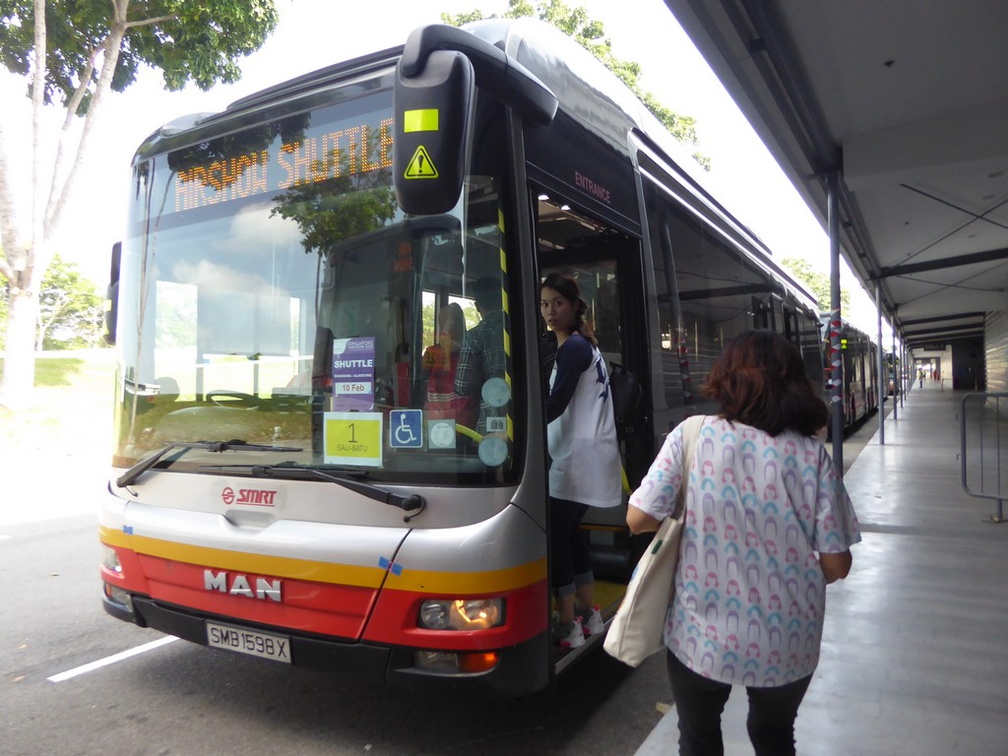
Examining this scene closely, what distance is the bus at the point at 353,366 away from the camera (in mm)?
2912

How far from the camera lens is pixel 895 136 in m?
8.17

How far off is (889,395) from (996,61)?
40.3 meters

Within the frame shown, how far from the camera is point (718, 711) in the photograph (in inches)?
88.1

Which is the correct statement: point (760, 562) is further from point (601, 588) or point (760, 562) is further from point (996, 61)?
point (996, 61)

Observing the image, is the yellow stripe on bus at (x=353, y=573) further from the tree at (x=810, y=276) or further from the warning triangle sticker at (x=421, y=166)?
the tree at (x=810, y=276)

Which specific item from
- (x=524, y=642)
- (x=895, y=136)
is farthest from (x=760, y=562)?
(x=895, y=136)

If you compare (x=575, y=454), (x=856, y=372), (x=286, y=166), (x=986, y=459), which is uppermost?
(x=286, y=166)

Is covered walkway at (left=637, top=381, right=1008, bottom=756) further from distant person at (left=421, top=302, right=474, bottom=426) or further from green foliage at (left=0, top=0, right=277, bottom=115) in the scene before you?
green foliage at (left=0, top=0, right=277, bottom=115)

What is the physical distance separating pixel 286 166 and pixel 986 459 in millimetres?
13553

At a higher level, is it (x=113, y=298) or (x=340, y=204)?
(x=340, y=204)

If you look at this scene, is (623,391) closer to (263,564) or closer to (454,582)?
(454,582)

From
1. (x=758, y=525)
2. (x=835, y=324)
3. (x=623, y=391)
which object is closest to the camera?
(x=758, y=525)

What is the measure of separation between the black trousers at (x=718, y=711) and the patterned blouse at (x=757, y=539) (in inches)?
3.0

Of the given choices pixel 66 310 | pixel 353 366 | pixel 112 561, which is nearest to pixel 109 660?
pixel 112 561
